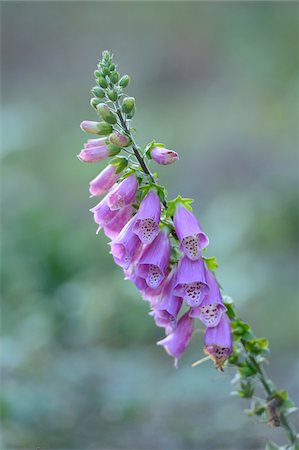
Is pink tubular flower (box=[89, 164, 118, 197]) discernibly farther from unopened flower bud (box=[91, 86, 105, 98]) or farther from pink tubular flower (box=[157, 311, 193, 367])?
pink tubular flower (box=[157, 311, 193, 367])

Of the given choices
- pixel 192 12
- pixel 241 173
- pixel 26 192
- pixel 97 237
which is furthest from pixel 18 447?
pixel 192 12

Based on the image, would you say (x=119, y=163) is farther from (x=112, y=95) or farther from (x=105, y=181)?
(x=112, y=95)

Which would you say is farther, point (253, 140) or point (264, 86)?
point (264, 86)

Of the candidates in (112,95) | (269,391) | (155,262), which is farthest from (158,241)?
(269,391)

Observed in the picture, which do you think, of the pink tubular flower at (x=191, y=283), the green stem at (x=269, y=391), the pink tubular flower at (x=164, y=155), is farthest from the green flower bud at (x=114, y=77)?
the green stem at (x=269, y=391)

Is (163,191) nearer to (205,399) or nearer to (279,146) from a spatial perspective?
(205,399)

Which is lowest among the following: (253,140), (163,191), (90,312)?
(163,191)

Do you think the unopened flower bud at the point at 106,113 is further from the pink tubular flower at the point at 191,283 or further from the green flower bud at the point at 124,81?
the pink tubular flower at the point at 191,283
